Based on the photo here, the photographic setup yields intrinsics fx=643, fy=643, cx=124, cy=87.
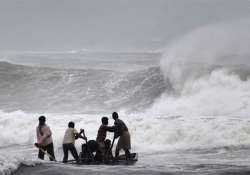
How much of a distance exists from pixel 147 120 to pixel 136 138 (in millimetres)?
1323

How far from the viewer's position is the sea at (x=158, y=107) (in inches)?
583

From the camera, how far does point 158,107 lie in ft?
89.4

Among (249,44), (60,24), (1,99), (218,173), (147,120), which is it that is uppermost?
(60,24)

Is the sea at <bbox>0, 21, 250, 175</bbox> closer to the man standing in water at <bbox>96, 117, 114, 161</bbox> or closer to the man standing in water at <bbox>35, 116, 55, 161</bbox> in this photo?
the man standing in water at <bbox>96, 117, 114, 161</bbox>

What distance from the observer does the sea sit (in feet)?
48.6

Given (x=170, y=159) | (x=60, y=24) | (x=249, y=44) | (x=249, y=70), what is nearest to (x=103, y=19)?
(x=60, y=24)

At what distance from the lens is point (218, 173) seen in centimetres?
1280

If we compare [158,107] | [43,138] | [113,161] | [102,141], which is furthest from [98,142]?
[158,107]

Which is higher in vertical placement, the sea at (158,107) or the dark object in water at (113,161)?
the sea at (158,107)

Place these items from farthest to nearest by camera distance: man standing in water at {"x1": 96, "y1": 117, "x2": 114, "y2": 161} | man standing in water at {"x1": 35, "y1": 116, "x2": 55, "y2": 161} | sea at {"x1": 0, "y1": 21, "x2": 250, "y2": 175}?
man standing in water at {"x1": 35, "y1": 116, "x2": 55, "y2": 161}
sea at {"x1": 0, "y1": 21, "x2": 250, "y2": 175}
man standing in water at {"x1": 96, "y1": 117, "x2": 114, "y2": 161}

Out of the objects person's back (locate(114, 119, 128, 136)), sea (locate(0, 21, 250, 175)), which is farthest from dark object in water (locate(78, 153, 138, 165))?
person's back (locate(114, 119, 128, 136))

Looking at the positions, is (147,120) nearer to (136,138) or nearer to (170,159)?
(136,138)

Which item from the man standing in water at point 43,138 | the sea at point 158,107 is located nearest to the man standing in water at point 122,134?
the sea at point 158,107

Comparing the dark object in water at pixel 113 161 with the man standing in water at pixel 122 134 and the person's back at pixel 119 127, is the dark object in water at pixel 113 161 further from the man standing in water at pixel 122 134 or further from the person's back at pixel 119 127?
the person's back at pixel 119 127
